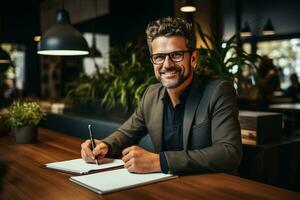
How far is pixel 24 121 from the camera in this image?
262 centimetres

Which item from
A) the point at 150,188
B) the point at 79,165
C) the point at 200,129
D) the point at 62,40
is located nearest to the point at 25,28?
the point at 62,40

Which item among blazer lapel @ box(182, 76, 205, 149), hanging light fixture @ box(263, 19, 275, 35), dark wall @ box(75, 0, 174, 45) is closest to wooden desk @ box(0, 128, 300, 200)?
blazer lapel @ box(182, 76, 205, 149)

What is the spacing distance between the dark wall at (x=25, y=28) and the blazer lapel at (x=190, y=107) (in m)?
9.18

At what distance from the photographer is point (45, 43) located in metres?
2.45

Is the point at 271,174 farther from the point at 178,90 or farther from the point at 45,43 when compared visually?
the point at 45,43

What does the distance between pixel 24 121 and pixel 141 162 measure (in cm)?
135

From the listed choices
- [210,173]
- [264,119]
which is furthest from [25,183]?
[264,119]

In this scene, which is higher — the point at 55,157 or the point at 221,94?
the point at 221,94

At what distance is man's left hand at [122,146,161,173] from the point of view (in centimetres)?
158

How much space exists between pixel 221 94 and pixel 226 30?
28.8 ft

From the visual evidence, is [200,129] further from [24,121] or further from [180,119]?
[24,121]

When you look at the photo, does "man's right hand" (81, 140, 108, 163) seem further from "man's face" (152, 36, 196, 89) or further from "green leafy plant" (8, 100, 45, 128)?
"green leafy plant" (8, 100, 45, 128)

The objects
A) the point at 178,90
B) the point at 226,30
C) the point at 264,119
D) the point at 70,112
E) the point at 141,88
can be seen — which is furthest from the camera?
the point at 226,30

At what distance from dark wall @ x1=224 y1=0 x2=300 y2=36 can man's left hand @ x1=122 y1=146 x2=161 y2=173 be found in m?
8.19
